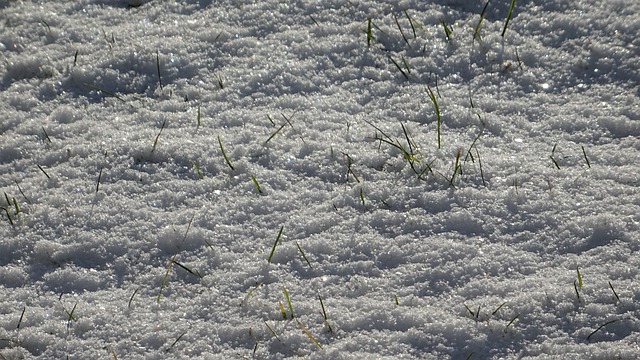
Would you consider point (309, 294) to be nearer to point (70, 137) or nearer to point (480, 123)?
point (480, 123)

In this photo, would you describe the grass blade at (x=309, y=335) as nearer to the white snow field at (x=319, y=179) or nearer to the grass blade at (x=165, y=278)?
the white snow field at (x=319, y=179)

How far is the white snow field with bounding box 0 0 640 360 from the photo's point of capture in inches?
91.0

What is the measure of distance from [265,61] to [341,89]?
345 millimetres

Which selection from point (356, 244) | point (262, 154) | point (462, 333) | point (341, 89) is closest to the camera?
point (462, 333)

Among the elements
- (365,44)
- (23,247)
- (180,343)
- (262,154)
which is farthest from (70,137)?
(365,44)

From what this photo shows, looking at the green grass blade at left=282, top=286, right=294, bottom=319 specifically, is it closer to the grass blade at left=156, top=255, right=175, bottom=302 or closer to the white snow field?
the white snow field

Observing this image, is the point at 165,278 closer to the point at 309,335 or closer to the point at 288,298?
the point at 288,298

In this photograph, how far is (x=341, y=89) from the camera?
301 centimetres

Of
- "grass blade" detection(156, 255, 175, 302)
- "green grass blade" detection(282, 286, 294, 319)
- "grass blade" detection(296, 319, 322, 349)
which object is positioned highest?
"green grass blade" detection(282, 286, 294, 319)

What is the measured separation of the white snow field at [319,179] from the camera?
2312mm

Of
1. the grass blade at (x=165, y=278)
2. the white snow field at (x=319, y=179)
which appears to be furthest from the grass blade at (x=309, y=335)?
the grass blade at (x=165, y=278)

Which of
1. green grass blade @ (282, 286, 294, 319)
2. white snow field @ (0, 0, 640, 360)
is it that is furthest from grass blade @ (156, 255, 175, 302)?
green grass blade @ (282, 286, 294, 319)

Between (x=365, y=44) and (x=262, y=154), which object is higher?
(x=365, y=44)

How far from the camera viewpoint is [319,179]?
8.96ft
